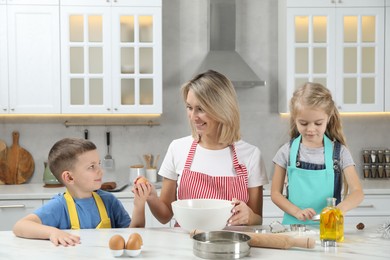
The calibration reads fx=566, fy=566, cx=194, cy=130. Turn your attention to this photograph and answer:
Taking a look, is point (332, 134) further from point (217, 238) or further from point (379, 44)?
point (379, 44)

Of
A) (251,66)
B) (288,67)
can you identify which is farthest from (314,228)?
(251,66)

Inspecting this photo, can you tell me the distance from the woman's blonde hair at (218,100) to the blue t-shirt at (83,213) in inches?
20.1

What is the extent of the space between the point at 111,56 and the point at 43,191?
3.59ft

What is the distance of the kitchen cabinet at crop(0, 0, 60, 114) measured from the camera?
411 centimetres

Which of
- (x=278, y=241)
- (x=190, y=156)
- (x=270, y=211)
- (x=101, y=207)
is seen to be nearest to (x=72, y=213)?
(x=101, y=207)

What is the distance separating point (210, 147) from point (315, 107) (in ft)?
1.53

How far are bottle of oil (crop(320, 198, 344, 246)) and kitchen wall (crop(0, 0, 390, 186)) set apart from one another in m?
2.83

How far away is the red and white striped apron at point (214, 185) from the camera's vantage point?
7.57 feet

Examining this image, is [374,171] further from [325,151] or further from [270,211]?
[325,151]

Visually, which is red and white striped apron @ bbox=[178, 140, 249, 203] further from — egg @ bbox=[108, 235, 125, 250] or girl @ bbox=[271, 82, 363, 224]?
Answer: egg @ bbox=[108, 235, 125, 250]

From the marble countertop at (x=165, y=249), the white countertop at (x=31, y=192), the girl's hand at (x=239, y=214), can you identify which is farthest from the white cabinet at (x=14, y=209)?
the girl's hand at (x=239, y=214)

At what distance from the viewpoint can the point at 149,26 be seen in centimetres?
422

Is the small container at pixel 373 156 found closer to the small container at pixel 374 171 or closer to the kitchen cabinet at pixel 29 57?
the small container at pixel 374 171

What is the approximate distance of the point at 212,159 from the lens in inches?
93.0
